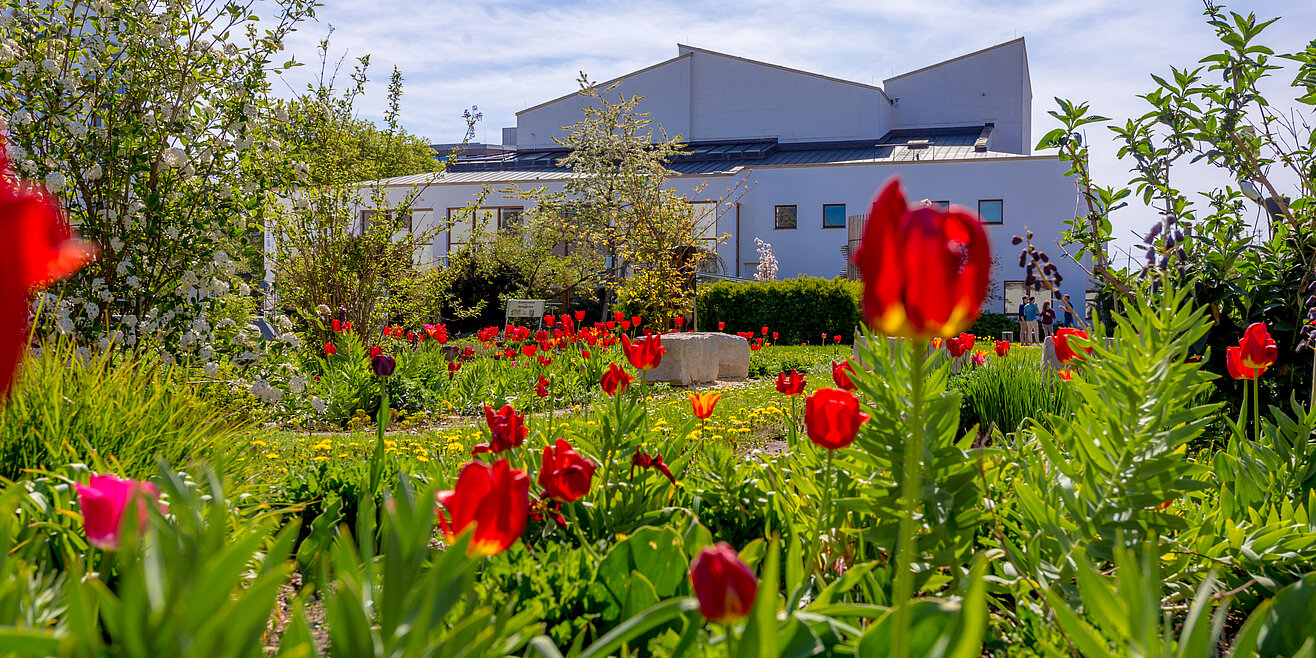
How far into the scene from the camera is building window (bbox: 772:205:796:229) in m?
26.5

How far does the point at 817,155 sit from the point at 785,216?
12.4 ft

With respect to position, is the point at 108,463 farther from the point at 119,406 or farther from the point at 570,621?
the point at 570,621

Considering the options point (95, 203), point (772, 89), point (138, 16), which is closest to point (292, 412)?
point (95, 203)

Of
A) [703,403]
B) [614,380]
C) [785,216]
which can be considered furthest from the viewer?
[785,216]

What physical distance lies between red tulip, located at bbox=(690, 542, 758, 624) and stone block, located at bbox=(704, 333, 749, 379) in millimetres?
9729

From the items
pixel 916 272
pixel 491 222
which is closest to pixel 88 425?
pixel 916 272

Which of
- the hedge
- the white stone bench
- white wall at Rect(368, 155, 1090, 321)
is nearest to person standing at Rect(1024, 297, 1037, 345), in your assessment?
the hedge

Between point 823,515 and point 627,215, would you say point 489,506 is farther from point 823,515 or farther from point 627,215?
point 627,215

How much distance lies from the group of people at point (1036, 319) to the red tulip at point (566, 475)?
6.87ft

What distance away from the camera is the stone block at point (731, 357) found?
1070 centimetres

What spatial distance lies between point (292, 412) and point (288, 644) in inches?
239

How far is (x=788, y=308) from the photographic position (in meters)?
17.3

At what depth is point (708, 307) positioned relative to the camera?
1769 centimetres

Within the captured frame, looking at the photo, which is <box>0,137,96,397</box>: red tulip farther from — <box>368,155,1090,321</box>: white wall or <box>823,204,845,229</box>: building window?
<box>823,204,845,229</box>: building window
